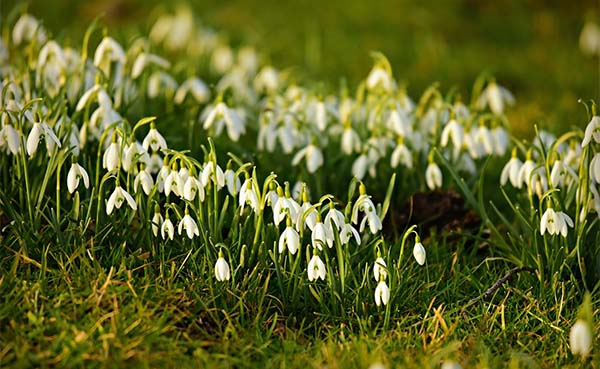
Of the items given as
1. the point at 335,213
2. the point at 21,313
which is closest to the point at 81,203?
the point at 21,313

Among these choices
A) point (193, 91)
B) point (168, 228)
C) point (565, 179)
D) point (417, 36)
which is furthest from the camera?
point (417, 36)

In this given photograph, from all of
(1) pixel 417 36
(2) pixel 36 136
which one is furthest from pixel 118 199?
(1) pixel 417 36

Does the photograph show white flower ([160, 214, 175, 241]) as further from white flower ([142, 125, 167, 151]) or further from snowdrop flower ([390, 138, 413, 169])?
snowdrop flower ([390, 138, 413, 169])

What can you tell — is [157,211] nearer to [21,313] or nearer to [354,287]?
[21,313]

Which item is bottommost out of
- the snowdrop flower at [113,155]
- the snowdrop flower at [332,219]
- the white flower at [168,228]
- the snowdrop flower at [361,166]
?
the snowdrop flower at [361,166]

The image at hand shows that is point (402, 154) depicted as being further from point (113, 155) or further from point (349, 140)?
point (113, 155)

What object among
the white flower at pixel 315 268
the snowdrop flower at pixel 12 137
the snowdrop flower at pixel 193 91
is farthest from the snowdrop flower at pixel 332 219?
the snowdrop flower at pixel 193 91

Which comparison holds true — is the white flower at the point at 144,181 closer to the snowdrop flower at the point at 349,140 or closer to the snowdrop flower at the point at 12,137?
the snowdrop flower at the point at 12,137
